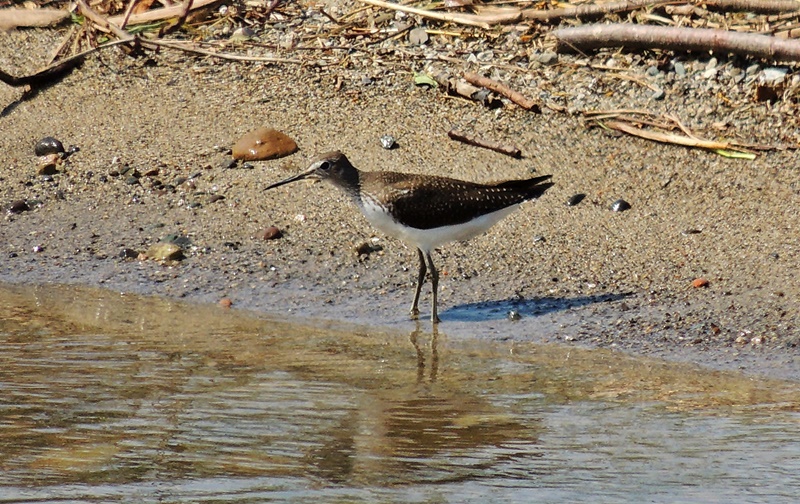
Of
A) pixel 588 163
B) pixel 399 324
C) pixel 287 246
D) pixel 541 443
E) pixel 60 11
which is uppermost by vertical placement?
pixel 60 11

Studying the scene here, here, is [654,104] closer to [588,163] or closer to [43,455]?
[588,163]

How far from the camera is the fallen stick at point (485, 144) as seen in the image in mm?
8234

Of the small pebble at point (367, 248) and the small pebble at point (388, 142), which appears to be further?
the small pebble at point (388, 142)

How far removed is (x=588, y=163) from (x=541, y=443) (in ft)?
11.9

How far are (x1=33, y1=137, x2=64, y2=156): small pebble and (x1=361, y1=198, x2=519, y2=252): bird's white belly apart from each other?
3.01 meters

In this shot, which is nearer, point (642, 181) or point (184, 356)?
point (184, 356)

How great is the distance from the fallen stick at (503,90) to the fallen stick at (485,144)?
45 centimetres

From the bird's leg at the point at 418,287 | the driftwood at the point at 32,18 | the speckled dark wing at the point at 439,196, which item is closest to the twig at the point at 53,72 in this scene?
the driftwood at the point at 32,18

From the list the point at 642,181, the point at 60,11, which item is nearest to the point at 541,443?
the point at 642,181

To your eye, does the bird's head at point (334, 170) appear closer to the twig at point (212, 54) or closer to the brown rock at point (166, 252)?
the brown rock at point (166, 252)

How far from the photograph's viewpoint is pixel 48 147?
895 centimetres

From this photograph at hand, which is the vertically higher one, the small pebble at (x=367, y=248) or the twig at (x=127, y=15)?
the twig at (x=127, y=15)

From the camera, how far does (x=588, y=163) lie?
8164mm

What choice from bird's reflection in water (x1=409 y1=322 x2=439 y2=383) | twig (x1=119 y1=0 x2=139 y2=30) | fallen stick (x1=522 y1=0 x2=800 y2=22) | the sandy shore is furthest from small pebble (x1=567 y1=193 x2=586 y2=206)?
twig (x1=119 y1=0 x2=139 y2=30)
